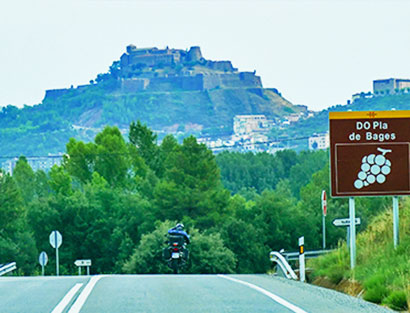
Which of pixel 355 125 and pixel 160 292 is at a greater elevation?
pixel 355 125

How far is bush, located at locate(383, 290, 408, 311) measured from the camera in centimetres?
1362

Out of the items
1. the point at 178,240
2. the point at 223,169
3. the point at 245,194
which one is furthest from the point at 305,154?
the point at 178,240

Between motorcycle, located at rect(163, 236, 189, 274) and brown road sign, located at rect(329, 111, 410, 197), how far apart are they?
13.0 meters

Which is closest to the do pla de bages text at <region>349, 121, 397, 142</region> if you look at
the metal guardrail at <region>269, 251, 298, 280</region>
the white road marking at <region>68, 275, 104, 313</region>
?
the metal guardrail at <region>269, 251, 298, 280</region>

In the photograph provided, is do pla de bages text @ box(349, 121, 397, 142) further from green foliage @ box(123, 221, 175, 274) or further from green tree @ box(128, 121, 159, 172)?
green tree @ box(128, 121, 159, 172)

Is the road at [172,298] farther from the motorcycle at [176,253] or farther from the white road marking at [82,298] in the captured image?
the motorcycle at [176,253]

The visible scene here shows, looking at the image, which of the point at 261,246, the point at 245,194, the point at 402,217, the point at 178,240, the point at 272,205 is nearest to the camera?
the point at 402,217

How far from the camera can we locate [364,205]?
7256cm

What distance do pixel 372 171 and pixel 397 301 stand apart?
5167 millimetres

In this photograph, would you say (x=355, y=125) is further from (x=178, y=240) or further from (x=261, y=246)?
(x=261, y=246)

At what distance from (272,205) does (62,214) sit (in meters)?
19.1

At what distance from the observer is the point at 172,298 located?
49.5ft

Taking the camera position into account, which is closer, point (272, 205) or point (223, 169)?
point (272, 205)

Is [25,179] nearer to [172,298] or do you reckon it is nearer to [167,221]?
[167,221]
